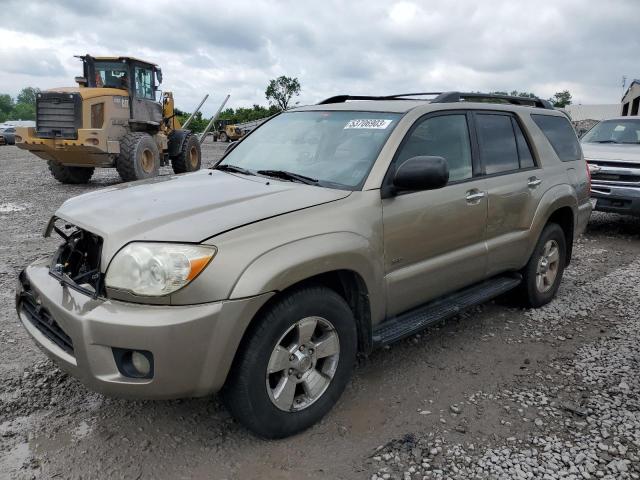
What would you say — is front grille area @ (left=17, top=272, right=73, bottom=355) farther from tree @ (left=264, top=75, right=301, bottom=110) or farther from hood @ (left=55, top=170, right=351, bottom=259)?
tree @ (left=264, top=75, right=301, bottom=110)

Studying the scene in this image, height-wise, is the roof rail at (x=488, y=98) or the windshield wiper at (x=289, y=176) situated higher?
the roof rail at (x=488, y=98)

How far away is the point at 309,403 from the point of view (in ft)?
9.14

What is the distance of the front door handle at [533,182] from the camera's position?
4.20 metres

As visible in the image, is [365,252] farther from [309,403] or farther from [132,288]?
[132,288]

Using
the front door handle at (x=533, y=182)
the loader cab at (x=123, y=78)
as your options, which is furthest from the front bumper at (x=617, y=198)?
the loader cab at (x=123, y=78)

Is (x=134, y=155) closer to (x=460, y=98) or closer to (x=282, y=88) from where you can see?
(x=460, y=98)

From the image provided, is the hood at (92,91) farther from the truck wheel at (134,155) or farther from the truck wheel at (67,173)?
the truck wheel at (67,173)

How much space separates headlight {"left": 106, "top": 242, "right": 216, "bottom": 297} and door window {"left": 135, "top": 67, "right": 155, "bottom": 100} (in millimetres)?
11227

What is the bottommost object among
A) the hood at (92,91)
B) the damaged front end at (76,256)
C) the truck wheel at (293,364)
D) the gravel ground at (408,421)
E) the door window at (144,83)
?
the gravel ground at (408,421)

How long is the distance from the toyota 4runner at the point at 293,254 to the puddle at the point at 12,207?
21.4ft

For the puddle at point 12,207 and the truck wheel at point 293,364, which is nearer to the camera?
the truck wheel at point 293,364

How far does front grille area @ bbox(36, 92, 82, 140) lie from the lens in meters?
11.4

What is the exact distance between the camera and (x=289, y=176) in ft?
10.7

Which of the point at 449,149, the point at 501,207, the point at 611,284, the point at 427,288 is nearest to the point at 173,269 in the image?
the point at 427,288
